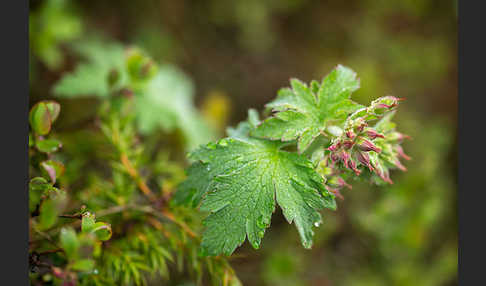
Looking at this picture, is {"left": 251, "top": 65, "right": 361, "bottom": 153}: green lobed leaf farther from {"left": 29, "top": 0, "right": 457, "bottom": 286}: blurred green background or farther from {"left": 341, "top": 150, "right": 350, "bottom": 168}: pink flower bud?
{"left": 29, "top": 0, "right": 457, "bottom": 286}: blurred green background

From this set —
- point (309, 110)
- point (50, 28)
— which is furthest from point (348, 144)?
point (50, 28)

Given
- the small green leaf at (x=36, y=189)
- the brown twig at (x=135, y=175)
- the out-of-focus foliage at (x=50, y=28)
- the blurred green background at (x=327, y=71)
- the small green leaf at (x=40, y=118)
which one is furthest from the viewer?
the blurred green background at (x=327, y=71)

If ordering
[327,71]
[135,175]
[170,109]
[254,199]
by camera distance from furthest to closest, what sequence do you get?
[327,71] → [170,109] → [135,175] → [254,199]

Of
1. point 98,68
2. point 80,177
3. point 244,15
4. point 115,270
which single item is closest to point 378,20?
point 244,15

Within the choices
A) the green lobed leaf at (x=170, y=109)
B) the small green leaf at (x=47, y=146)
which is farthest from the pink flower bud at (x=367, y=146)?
the green lobed leaf at (x=170, y=109)

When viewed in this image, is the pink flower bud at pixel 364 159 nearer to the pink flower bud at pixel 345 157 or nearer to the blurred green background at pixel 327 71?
the pink flower bud at pixel 345 157

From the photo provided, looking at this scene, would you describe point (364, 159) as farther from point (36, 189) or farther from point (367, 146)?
point (36, 189)

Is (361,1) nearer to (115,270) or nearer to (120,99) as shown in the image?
(120,99)
